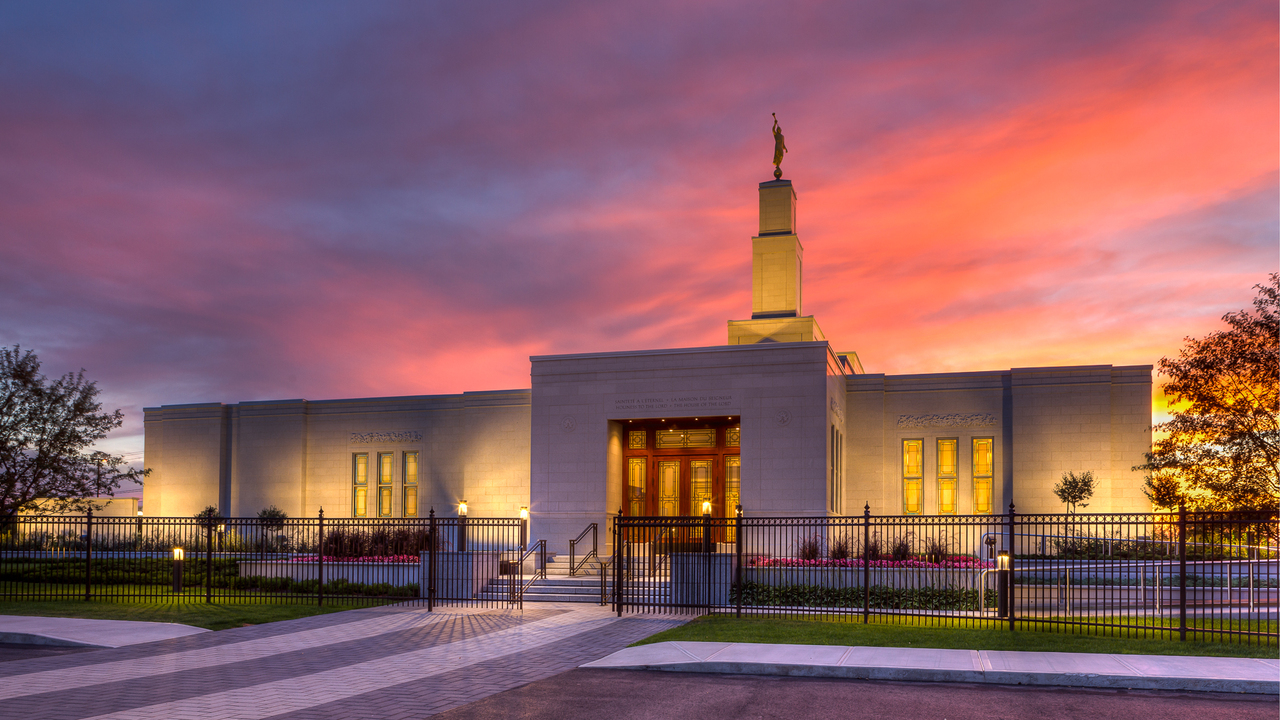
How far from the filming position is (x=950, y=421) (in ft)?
102

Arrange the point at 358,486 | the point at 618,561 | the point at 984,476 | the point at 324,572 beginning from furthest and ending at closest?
the point at 358,486
the point at 984,476
the point at 324,572
the point at 618,561

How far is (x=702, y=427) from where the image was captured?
29.3 metres

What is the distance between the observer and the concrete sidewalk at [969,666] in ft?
35.7

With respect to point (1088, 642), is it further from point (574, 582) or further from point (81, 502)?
point (81, 502)

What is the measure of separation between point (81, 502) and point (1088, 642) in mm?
23622

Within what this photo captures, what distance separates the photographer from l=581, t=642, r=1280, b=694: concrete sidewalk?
10883mm

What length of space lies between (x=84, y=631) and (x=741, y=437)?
17.0 meters

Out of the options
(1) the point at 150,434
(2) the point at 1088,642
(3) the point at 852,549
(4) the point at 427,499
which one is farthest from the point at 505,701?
(1) the point at 150,434

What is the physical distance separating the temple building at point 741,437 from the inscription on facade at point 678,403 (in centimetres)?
4

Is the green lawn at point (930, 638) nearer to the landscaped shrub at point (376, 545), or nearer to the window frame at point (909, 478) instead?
the landscaped shrub at point (376, 545)

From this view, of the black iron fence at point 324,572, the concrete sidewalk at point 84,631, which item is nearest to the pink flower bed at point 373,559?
the black iron fence at point 324,572

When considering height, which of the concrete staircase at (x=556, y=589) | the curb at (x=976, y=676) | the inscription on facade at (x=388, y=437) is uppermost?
the inscription on facade at (x=388, y=437)

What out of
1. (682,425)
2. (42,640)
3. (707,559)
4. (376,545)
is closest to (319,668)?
(42,640)

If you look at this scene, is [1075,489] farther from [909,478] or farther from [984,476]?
[909,478]
